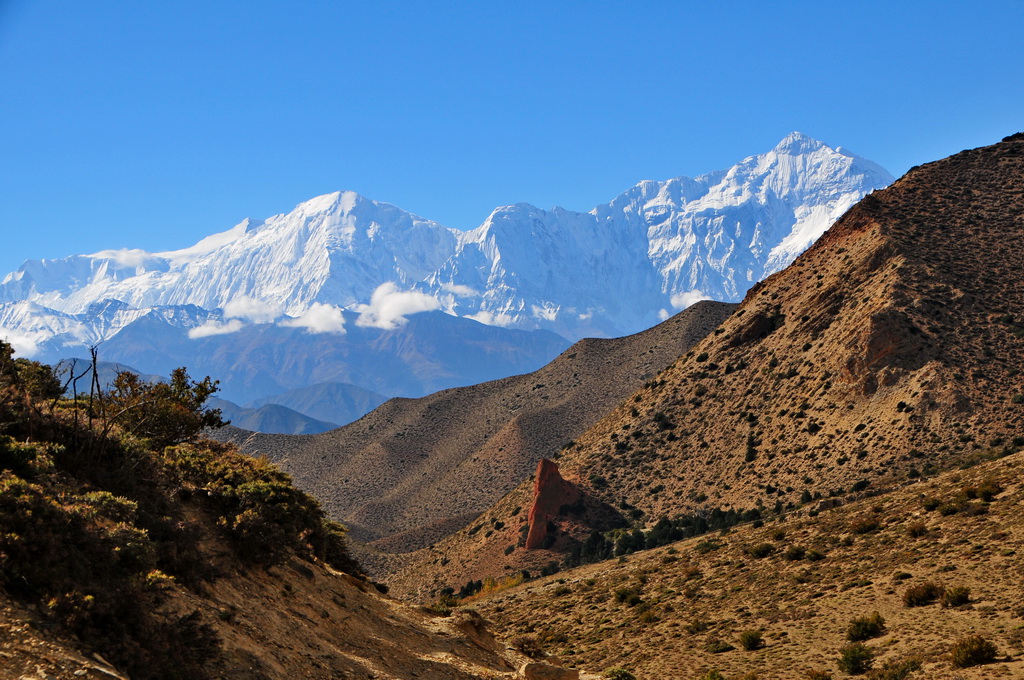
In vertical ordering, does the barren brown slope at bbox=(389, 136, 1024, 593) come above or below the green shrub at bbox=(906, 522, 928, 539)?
above

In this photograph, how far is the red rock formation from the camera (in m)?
73.9

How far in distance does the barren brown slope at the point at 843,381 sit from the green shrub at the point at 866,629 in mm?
26483

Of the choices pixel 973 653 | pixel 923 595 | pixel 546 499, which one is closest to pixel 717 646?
pixel 923 595

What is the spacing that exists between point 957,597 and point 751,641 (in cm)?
692

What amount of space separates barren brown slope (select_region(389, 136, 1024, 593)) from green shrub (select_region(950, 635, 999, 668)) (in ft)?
101

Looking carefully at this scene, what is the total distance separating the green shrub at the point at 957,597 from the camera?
28.3m

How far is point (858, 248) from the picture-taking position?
7844 centimetres

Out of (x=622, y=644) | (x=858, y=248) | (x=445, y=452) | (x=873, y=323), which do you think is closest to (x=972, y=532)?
(x=622, y=644)

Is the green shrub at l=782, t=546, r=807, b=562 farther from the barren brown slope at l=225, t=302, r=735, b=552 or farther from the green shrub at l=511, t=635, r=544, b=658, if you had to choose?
the barren brown slope at l=225, t=302, r=735, b=552

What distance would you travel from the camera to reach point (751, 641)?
31.1 meters

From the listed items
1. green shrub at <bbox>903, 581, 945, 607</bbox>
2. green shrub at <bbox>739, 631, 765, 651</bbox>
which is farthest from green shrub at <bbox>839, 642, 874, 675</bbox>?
green shrub at <bbox>739, 631, 765, 651</bbox>

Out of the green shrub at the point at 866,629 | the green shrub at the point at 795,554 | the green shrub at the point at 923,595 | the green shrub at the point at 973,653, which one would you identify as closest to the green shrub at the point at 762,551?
the green shrub at the point at 795,554

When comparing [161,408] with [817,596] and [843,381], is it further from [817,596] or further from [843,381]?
[843,381]

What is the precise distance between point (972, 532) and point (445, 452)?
111992 millimetres
